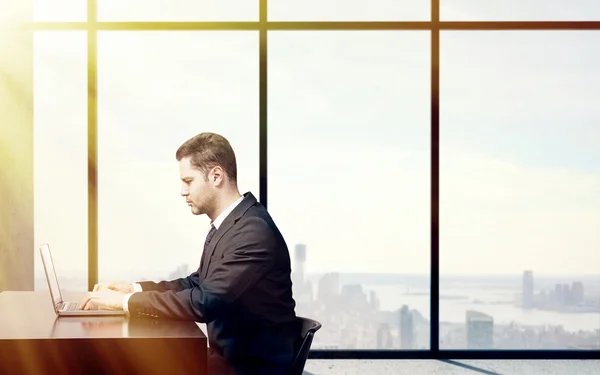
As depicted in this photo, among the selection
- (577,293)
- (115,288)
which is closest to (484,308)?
(577,293)

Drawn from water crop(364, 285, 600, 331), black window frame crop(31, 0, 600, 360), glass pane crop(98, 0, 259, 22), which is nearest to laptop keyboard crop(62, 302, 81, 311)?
black window frame crop(31, 0, 600, 360)

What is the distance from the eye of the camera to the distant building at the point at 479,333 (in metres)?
4.69

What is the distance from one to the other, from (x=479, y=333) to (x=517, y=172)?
0.97m

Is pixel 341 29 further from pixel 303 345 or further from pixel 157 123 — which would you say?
pixel 303 345

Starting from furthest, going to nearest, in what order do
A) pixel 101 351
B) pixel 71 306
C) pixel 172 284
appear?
1. pixel 172 284
2. pixel 71 306
3. pixel 101 351

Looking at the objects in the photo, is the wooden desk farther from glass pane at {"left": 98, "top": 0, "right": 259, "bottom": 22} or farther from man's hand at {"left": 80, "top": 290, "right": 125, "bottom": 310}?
glass pane at {"left": 98, "top": 0, "right": 259, "bottom": 22}

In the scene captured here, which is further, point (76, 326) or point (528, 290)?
point (528, 290)

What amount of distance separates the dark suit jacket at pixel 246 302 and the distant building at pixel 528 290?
2352 millimetres

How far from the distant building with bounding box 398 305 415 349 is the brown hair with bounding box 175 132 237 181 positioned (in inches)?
89.2

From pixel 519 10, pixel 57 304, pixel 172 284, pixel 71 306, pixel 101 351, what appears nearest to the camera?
pixel 101 351

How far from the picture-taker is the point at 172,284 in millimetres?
2984

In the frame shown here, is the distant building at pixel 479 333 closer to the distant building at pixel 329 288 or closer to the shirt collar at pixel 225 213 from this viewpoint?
the distant building at pixel 329 288

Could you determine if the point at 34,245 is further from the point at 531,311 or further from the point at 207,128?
the point at 531,311

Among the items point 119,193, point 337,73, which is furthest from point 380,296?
point 119,193
